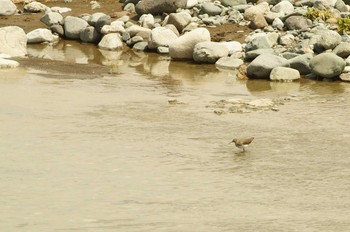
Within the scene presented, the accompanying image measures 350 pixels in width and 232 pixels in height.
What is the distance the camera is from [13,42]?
67.1 ft

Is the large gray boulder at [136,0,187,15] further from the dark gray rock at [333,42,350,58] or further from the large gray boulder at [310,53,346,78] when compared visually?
the large gray boulder at [310,53,346,78]

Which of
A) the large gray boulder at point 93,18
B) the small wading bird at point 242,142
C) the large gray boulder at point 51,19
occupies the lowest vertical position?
the large gray boulder at point 51,19

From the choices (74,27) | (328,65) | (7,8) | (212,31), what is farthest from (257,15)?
(7,8)

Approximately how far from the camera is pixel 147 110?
14.5 m

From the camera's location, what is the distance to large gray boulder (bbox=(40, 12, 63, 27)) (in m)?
24.0

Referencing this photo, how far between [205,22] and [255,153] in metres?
12.1

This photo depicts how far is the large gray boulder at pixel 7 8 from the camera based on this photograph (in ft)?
84.1

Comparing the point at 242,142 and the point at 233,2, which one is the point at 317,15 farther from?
the point at 242,142

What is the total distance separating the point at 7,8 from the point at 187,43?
7295 millimetres

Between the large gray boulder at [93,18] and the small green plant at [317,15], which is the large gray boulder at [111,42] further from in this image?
the small green plant at [317,15]

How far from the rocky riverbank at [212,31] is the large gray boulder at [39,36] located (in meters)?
0.02

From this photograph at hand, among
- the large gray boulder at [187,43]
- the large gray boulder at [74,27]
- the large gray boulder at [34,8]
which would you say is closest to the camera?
the large gray boulder at [187,43]

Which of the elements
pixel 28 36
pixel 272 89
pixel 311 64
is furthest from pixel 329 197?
pixel 28 36

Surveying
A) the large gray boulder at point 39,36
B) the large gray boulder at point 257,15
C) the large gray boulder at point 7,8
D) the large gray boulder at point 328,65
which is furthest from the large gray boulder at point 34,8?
the large gray boulder at point 328,65
